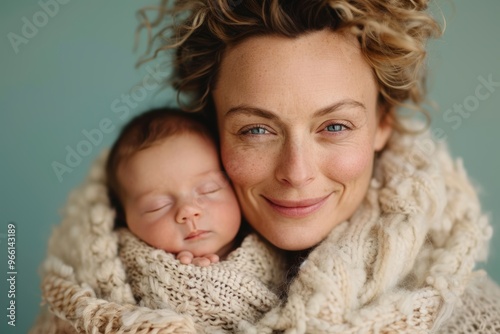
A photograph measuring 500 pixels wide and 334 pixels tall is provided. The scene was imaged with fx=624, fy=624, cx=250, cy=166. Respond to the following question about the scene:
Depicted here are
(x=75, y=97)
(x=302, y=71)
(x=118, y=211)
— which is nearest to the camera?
(x=302, y=71)

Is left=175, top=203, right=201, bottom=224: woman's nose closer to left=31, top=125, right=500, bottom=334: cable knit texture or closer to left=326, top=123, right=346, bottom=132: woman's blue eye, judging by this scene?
left=31, top=125, right=500, bottom=334: cable knit texture

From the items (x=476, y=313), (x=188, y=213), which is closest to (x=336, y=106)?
(x=188, y=213)

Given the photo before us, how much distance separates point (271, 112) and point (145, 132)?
37 cm

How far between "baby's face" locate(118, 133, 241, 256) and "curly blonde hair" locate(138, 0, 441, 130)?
0.62 ft

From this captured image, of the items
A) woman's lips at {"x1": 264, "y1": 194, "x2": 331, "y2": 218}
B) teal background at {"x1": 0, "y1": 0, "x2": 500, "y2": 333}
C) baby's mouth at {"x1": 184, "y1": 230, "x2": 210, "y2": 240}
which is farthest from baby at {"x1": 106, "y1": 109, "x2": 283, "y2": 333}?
teal background at {"x1": 0, "y1": 0, "x2": 500, "y2": 333}

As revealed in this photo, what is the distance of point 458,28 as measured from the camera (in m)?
2.31

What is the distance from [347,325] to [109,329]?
0.49m

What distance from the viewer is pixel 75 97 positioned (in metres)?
2.50

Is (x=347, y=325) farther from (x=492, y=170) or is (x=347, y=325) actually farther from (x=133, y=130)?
(x=492, y=170)

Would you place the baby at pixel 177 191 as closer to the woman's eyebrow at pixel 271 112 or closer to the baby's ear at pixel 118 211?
the baby's ear at pixel 118 211

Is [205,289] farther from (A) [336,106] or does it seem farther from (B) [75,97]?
(B) [75,97]

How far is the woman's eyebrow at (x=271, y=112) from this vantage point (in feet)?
4.66

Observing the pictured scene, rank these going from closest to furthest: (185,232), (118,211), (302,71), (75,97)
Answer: (302,71)
(185,232)
(118,211)
(75,97)

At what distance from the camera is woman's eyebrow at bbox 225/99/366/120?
4.66ft
